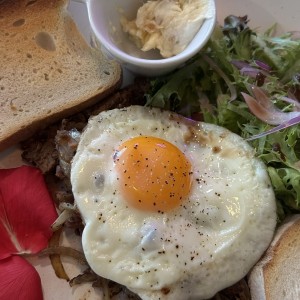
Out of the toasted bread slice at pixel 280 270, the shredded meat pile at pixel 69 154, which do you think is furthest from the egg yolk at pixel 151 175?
the toasted bread slice at pixel 280 270

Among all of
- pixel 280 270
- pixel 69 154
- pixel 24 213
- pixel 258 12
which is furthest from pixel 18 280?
pixel 258 12

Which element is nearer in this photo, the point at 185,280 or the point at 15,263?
the point at 185,280

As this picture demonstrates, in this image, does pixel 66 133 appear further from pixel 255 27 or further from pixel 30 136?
pixel 255 27

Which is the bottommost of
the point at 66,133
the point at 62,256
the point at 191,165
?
the point at 62,256

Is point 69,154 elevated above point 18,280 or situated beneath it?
elevated above

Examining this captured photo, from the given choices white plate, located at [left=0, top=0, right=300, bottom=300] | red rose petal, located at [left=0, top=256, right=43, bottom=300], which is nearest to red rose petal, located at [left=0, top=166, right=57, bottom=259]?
red rose petal, located at [left=0, top=256, right=43, bottom=300]

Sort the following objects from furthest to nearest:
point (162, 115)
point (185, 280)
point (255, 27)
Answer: point (255, 27) → point (162, 115) → point (185, 280)

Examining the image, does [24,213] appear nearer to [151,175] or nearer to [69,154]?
[69,154]

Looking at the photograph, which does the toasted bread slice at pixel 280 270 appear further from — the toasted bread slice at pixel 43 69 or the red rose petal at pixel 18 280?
the toasted bread slice at pixel 43 69

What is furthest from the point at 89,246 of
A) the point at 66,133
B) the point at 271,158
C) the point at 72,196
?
the point at 271,158
